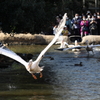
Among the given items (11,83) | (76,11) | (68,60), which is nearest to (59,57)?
(68,60)

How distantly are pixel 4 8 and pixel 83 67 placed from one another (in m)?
4.01

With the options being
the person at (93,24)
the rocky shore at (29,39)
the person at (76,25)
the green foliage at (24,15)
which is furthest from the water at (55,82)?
the person at (76,25)

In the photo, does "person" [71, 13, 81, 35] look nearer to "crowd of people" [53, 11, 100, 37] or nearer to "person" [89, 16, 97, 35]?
"crowd of people" [53, 11, 100, 37]

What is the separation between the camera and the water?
14.5m

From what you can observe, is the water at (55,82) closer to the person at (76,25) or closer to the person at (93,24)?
the person at (93,24)

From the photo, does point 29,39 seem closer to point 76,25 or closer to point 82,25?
point 82,25

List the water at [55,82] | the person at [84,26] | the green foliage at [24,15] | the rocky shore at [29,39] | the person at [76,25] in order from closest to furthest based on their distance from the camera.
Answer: the water at [55,82] → the green foliage at [24,15] → the rocky shore at [29,39] → the person at [84,26] → the person at [76,25]

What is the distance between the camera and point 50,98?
1412 centimetres

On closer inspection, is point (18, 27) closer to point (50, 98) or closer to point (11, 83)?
point (11, 83)

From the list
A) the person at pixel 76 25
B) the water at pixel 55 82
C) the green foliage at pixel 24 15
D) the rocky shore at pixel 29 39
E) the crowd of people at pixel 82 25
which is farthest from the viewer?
the person at pixel 76 25

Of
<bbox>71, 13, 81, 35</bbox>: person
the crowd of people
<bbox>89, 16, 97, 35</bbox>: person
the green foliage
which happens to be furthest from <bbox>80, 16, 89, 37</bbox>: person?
the green foliage

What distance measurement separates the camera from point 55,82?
1709 cm

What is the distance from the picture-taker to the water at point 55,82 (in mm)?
14484

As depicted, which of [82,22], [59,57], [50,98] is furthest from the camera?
[82,22]
